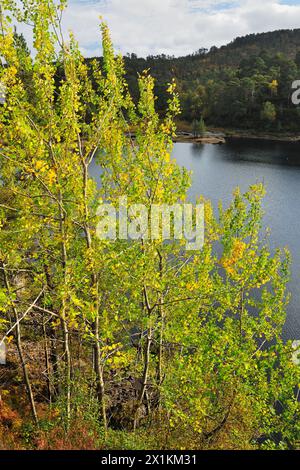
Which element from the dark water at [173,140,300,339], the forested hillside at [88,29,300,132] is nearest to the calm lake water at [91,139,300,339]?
the dark water at [173,140,300,339]

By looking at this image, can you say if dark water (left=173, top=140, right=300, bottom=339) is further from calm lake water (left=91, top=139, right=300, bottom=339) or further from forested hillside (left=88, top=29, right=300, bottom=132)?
forested hillside (left=88, top=29, right=300, bottom=132)

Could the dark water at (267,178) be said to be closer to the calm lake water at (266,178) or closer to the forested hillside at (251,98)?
the calm lake water at (266,178)

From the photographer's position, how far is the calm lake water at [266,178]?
40.1 meters

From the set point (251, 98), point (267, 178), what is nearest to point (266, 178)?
point (267, 178)

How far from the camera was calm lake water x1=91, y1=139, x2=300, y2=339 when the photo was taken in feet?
131

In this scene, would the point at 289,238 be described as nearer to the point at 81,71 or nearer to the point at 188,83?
the point at 81,71

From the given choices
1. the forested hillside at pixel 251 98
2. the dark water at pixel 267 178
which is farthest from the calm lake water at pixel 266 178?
the forested hillside at pixel 251 98

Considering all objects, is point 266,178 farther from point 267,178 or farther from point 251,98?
point 251,98

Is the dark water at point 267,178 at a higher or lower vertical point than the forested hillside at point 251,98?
lower

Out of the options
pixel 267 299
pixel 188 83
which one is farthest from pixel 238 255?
pixel 188 83

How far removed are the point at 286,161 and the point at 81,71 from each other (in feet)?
266

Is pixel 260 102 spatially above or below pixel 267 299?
above

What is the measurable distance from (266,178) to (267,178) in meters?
0.23
